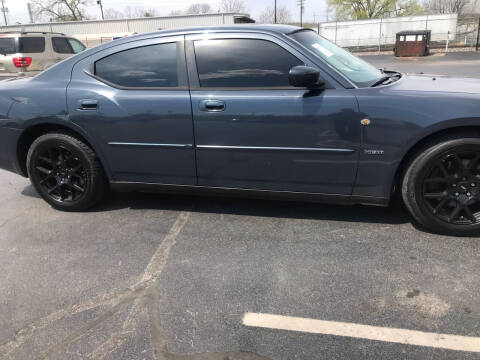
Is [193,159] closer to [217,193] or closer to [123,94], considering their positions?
[217,193]

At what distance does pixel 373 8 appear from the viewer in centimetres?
5047

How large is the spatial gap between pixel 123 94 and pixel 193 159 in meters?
0.80

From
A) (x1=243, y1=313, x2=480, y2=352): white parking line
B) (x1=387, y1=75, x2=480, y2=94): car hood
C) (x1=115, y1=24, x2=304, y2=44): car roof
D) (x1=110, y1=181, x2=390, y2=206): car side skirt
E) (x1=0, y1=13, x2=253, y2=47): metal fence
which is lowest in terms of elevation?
(x1=243, y1=313, x2=480, y2=352): white parking line

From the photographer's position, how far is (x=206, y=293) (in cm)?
252

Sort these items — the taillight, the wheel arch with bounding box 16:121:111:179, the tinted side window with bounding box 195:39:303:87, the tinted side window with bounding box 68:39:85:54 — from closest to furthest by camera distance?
the tinted side window with bounding box 195:39:303:87, the wheel arch with bounding box 16:121:111:179, the taillight, the tinted side window with bounding box 68:39:85:54

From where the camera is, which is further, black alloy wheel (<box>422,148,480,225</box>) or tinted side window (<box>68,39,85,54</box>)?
tinted side window (<box>68,39,85,54</box>)

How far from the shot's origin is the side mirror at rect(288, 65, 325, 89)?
2834 mm

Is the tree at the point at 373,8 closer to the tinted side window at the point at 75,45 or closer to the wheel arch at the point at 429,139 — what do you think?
the tinted side window at the point at 75,45

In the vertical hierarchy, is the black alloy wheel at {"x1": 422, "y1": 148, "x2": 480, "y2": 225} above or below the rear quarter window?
below

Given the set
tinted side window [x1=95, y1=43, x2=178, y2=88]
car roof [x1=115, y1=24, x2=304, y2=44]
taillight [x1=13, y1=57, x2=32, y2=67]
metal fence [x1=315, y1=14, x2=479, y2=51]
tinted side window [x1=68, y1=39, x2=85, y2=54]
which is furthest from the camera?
metal fence [x1=315, y1=14, x2=479, y2=51]

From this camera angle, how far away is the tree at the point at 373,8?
50.3 meters

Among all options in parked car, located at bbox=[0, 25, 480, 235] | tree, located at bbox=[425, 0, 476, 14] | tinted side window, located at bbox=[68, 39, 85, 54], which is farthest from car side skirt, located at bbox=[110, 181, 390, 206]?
tree, located at bbox=[425, 0, 476, 14]

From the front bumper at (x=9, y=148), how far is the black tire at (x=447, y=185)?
3450 mm

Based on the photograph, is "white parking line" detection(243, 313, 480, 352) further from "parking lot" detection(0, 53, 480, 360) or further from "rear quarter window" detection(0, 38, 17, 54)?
"rear quarter window" detection(0, 38, 17, 54)
